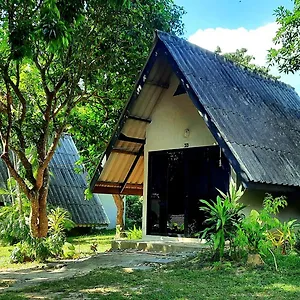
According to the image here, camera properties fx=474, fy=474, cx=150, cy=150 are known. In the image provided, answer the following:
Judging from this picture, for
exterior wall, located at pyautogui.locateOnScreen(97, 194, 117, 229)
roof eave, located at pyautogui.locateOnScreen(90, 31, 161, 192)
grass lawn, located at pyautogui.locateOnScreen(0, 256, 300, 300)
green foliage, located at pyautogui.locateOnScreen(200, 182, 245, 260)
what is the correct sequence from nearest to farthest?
grass lawn, located at pyautogui.locateOnScreen(0, 256, 300, 300)
green foliage, located at pyautogui.locateOnScreen(200, 182, 245, 260)
roof eave, located at pyautogui.locateOnScreen(90, 31, 161, 192)
exterior wall, located at pyautogui.locateOnScreen(97, 194, 117, 229)

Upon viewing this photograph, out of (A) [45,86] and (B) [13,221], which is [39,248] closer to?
(B) [13,221]

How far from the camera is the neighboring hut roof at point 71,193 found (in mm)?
19203

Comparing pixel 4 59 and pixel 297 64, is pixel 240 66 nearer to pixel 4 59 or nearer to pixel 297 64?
pixel 297 64

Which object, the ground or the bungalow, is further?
the bungalow

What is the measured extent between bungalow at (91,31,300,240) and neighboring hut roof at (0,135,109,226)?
577 cm

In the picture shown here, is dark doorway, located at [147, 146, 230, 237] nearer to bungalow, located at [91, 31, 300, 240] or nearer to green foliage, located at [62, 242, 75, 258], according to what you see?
bungalow, located at [91, 31, 300, 240]

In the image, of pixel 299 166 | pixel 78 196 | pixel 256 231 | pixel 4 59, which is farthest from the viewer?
pixel 78 196

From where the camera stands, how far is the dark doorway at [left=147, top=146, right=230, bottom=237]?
11.1 metres

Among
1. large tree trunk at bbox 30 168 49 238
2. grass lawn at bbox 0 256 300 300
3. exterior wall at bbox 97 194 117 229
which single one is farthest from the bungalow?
exterior wall at bbox 97 194 117 229

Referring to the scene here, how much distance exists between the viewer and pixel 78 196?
20156mm

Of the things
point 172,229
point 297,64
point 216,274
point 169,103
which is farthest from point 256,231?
point 297,64

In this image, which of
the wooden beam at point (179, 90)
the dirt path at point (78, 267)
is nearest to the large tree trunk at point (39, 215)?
the dirt path at point (78, 267)

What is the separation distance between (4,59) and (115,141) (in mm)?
3825

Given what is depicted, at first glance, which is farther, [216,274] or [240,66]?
[240,66]
